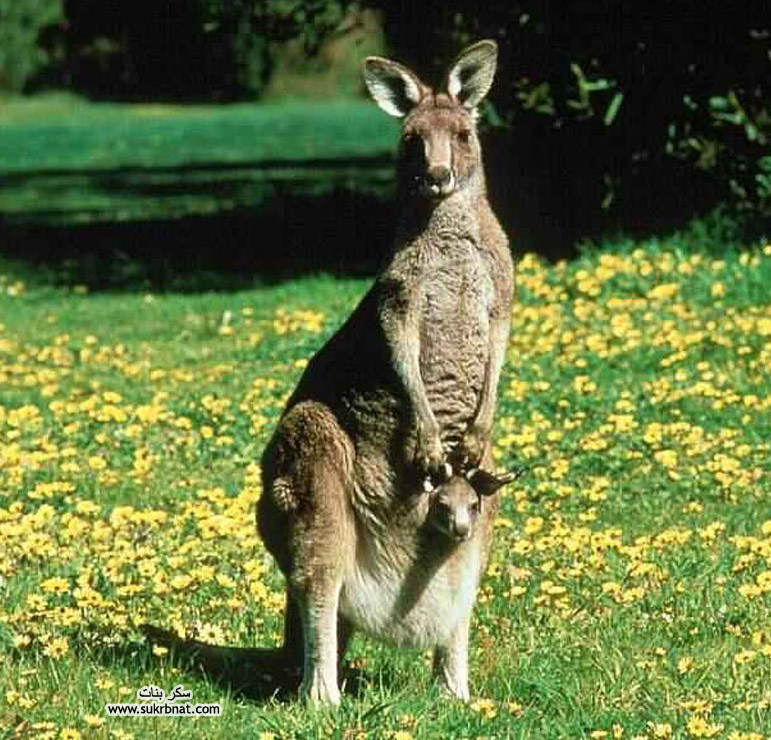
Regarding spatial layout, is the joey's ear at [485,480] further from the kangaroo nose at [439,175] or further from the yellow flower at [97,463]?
the yellow flower at [97,463]

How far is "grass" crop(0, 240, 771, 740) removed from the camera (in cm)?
561

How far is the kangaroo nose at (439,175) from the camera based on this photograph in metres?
5.57

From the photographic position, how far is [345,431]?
5.63 meters

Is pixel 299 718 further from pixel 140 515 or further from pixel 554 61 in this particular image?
pixel 554 61

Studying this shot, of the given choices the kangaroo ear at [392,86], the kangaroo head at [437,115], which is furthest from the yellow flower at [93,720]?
the kangaroo ear at [392,86]

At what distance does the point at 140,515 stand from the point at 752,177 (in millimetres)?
8469

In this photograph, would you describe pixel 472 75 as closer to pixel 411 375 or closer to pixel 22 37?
pixel 411 375

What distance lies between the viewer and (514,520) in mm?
8328

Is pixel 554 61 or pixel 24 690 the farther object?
pixel 554 61

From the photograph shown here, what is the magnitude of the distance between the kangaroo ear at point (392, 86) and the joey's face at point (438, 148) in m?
0.05

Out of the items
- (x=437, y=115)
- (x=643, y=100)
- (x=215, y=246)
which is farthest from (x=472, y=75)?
(x=215, y=246)

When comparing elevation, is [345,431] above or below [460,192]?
below

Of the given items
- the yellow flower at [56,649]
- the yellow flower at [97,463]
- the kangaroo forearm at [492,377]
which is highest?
the kangaroo forearm at [492,377]

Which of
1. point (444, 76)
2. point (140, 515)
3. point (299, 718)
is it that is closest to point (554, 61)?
point (140, 515)
